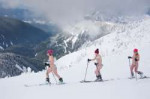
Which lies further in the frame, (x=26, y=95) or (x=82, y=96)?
(x=26, y=95)

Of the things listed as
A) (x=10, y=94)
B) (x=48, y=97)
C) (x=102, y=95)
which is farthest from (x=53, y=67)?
(x=102, y=95)

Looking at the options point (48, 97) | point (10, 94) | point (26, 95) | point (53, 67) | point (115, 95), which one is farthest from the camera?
point (53, 67)

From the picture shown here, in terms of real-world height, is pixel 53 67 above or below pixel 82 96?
above

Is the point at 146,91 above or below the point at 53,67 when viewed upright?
below

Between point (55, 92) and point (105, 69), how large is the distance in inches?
426

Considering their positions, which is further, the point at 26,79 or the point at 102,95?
the point at 26,79

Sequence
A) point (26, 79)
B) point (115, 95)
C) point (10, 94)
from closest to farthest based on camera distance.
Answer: point (115, 95)
point (10, 94)
point (26, 79)

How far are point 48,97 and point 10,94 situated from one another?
3.54 metres

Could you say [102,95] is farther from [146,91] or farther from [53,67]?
[53,67]

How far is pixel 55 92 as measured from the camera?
1781 cm

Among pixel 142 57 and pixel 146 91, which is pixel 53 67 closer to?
pixel 146 91

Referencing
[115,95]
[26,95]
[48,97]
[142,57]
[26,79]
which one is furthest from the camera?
[142,57]

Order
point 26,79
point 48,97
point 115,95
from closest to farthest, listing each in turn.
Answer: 1. point 115,95
2. point 48,97
3. point 26,79

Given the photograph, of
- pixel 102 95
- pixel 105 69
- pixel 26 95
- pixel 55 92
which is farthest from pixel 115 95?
pixel 105 69
